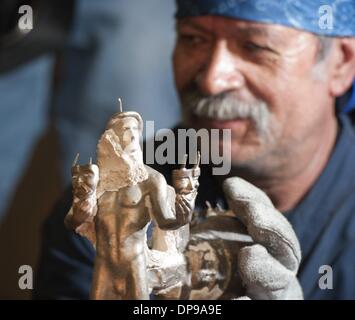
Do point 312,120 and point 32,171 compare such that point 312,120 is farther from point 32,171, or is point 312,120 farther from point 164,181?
point 32,171

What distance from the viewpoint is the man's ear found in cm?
92

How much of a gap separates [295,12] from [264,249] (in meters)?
0.33

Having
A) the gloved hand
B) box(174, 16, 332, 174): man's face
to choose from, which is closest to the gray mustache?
box(174, 16, 332, 174): man's face

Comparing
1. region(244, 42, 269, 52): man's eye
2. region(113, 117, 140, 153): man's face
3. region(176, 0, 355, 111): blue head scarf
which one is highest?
region(176, 0, 355, 111): blue head scarf

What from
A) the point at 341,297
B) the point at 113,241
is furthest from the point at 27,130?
the point at 341,297

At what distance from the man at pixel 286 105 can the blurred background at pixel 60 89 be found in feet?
0.14

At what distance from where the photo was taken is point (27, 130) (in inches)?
39.6

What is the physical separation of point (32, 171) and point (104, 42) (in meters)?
0.23

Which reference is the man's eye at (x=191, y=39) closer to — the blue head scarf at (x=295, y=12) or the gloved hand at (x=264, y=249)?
the blue head scarf at (x=295, y=12)

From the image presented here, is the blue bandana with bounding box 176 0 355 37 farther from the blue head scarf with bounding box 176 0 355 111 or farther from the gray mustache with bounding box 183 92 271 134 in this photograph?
the gray mustache with bounding box 183 92 271 134

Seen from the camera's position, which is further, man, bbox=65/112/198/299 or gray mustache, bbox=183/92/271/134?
gray mustache, bbox=183/92/271/134

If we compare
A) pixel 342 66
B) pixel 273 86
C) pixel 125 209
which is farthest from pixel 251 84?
pixel 125 209

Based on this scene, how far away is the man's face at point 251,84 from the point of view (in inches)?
35.4

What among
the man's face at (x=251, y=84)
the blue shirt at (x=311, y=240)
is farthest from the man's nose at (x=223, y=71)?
the blue shirt at (x=311, y=240)
